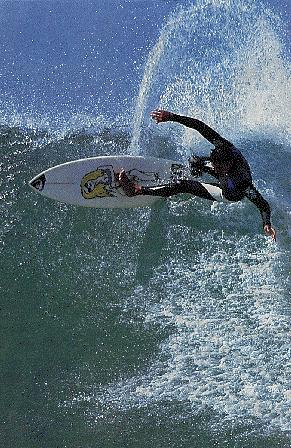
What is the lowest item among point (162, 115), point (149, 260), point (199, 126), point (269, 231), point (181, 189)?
point (149, 260)

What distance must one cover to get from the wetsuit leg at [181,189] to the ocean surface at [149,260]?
22.3 inches

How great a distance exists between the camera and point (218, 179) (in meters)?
9.23

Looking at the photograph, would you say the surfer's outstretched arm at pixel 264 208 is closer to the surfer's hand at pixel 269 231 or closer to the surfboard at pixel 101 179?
the surfer's hand at pixel 269 231

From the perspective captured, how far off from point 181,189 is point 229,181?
2.61 feet

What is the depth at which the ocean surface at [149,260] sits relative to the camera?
866cm

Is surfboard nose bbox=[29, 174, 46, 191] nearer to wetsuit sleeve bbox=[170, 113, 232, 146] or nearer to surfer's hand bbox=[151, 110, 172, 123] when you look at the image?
surfer's hand bbox=[151, 110, 172, 123]

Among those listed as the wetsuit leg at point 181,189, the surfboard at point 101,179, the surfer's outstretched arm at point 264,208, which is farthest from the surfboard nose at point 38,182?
the surfer's outstretched arm at point 264,208

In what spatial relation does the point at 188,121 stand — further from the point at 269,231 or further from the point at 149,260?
the point at 149,260

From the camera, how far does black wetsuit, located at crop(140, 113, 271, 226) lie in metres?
8.50

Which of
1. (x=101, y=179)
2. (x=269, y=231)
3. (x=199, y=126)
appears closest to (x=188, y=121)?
(x=199, y=126)

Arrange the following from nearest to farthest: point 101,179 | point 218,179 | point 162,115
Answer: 1. point 162,115
2. point 218,179
3. point 101,179

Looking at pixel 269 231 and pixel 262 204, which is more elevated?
pixel 262 204

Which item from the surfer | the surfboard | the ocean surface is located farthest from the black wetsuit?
the ocean surface

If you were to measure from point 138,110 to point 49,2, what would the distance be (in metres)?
3.49
